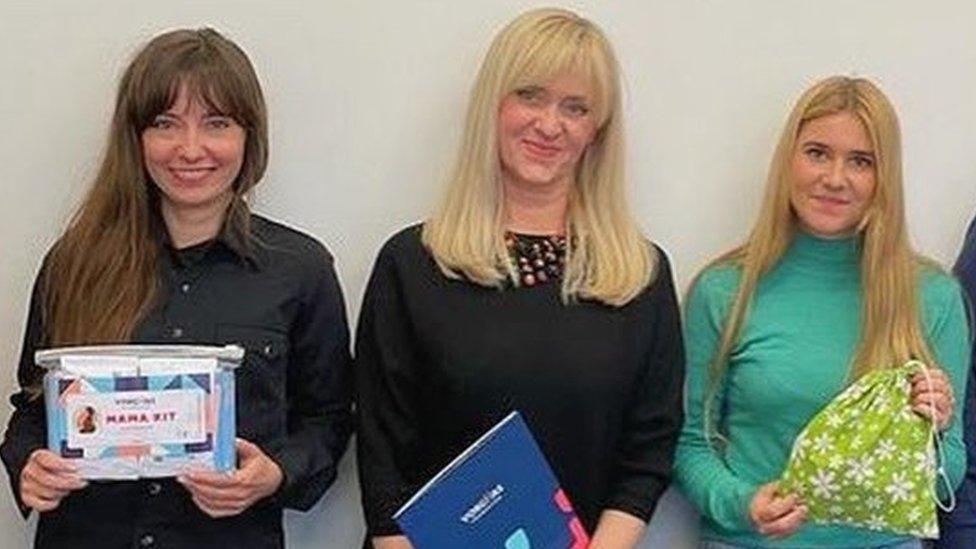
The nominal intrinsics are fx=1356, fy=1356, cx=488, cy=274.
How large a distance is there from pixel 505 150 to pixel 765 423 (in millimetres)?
492

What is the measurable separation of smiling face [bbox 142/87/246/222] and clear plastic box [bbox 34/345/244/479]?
0.83 feet

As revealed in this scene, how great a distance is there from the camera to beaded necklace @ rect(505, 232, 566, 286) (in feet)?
5.64

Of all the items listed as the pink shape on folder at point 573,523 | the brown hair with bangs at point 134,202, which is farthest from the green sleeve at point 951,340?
the brown hair with bangs at point 134,202

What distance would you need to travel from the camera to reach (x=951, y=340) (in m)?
1.79

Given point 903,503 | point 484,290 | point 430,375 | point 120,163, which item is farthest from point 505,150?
point 903,503

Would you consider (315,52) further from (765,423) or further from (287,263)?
(765,423)

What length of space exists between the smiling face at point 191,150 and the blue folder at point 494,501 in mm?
469

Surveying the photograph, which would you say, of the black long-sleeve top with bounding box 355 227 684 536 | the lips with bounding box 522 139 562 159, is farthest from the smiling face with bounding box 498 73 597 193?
the black long-sleeve top with bounding box 355 227 684 536

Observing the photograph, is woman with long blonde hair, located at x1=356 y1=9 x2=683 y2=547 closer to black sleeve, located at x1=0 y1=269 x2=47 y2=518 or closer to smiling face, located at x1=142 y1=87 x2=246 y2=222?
smiling face, located at x1=142 y1=87 x2=246 y2=222

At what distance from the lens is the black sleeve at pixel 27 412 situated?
5.50 ft

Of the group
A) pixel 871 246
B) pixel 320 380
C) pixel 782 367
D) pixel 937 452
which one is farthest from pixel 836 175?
pixel 320 380

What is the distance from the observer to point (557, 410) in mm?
1690

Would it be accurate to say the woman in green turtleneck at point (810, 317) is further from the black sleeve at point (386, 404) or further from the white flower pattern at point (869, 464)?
the black sleeve at point (386, 404)

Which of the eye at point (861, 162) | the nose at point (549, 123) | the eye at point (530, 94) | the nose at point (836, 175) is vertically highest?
the eye at point (530, 94)
